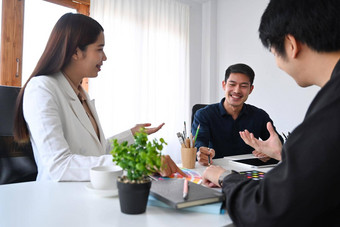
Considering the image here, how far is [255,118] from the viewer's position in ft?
7.13

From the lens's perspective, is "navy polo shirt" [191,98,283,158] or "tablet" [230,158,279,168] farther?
"navy polo shirt" [191,98,283,158]

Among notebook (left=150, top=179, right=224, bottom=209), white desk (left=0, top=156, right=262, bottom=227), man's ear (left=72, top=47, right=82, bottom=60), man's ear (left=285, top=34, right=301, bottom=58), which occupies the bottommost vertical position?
white desk (left=0, top=156, right=262, bottom=227)

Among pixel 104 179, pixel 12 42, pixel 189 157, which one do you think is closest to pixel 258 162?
pixel 189 157

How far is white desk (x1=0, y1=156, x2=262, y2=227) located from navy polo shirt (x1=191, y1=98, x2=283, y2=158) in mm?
1312

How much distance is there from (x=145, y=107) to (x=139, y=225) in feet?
9.74

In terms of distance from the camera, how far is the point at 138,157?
627 millimetres

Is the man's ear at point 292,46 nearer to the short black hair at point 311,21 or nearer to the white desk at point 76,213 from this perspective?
the short black hair at point 311,21

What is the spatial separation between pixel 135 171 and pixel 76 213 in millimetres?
182

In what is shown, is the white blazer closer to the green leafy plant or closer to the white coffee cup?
the white coffee cup

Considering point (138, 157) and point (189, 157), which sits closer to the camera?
point (138, 157)

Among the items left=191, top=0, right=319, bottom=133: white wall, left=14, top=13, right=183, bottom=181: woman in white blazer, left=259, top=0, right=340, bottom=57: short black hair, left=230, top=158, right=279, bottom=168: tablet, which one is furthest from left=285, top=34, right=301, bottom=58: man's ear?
left=191, top=0, right=319, bottom=133: white wall

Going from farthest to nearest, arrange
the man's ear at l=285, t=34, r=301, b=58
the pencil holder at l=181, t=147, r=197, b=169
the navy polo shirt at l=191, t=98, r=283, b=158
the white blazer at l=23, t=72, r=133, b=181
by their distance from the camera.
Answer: the navy polo shirt at l=191, t=98, r=283, b=158
the pencil holder at l=181, t=147, r=197, b=169
the white blazer at l=23, t=72, r=133, b=181
the man's ear at l=285, t=34, r=301, b=58

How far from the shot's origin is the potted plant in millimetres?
625

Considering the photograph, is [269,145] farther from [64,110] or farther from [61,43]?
[61,43]
